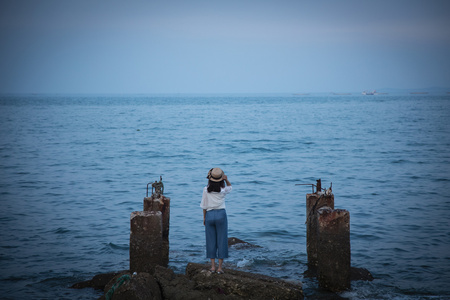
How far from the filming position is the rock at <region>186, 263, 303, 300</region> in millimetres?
7969

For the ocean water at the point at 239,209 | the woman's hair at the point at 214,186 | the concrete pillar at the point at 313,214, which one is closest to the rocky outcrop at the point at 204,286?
the ocean water at the point at 239,209

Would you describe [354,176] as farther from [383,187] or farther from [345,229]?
[345,229]

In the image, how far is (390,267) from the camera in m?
11.0

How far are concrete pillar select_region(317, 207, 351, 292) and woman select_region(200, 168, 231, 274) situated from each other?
1.69 meters

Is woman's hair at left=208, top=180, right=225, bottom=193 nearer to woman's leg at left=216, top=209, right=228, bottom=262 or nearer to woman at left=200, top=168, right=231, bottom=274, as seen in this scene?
woman at left=200, top=168, right=231, bottom=274

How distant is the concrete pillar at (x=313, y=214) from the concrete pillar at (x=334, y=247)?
111cm

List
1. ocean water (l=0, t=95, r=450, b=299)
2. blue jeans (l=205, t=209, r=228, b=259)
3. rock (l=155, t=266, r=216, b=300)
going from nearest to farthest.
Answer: rock (l=155, t=266, r=216, b=300)
blue jeans (l=205, t=209, r=228, b=259)
ocean water (l=0, t=95, r=450, b=299)

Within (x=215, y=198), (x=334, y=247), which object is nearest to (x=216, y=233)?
(x=215, y=198)

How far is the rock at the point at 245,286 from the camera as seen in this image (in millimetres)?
7969

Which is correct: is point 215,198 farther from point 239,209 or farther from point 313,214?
point 239,209

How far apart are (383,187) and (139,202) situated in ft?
32.1

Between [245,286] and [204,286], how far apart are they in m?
0.67

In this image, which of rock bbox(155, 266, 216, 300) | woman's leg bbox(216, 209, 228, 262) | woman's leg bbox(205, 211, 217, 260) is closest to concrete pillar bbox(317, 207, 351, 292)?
woman's leg bbox(216, 209, 228, 262)

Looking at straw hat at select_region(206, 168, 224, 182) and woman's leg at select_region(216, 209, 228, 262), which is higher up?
straw hat at select_region(206, 168, 224, 182)
